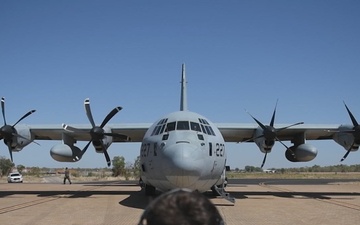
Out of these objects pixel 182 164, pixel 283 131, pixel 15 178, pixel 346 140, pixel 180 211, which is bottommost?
pixel 15 178

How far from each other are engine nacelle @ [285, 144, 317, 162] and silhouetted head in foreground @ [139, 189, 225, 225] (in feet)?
73.1

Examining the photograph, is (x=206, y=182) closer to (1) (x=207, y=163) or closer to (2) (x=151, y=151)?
(1) (x=207, y=163)

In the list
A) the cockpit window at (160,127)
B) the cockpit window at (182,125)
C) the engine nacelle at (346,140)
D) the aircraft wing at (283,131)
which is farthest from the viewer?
the aircraft wing at (283,131)

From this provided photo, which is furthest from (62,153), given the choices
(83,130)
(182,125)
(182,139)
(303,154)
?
(303,154)

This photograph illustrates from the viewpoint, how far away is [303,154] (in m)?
22.8

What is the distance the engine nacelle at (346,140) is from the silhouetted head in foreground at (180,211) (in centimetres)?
2353

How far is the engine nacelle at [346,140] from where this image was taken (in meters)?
23.1

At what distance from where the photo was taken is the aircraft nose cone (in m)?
13.1

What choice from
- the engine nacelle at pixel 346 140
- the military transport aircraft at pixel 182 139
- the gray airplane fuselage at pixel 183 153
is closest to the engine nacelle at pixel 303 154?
the military transport aircraft at pixel 182 139

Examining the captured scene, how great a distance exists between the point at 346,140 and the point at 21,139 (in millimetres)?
19576

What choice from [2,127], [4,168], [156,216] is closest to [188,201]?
[156,216]

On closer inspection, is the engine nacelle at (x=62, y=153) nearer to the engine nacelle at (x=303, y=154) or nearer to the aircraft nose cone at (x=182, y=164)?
the aircraft nose cone at (x=182, y=164)

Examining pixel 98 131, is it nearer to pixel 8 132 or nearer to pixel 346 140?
pixel 8 132

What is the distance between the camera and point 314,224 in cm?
1137
